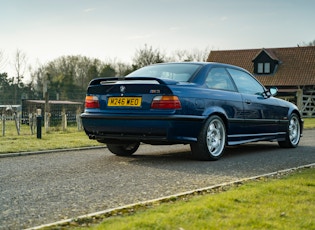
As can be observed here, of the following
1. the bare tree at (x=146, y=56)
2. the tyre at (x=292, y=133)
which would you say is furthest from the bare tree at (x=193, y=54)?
the tyre at (x=292, y=133)

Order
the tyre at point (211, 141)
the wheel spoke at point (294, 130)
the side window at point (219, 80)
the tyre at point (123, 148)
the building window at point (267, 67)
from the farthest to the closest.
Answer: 1. the building window at point (267, 67)
2. the wheel spoke at point (294, 130)
3. the tyre at point (123, 148)
4. the side window at point (219, 80)
5. the tyre at point (211, 141)

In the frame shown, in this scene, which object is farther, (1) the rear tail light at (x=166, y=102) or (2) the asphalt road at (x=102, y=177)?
(1) the rear tail light at (x=166, y=102)

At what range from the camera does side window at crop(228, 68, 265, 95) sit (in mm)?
8039

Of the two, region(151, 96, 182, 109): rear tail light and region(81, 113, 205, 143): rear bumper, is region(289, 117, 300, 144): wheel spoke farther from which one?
region(151, 96, 182, 109): rear tail light

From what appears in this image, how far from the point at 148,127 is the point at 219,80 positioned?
1786 mm

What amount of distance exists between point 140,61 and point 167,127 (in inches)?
1466

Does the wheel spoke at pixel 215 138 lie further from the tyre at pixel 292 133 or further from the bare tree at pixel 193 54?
the bare tree at pixel 193 54

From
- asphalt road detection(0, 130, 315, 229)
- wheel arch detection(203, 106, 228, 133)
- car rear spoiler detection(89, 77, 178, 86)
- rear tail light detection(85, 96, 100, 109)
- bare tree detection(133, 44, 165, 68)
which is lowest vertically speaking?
asphalt road detection(0, 130, 315, 229)

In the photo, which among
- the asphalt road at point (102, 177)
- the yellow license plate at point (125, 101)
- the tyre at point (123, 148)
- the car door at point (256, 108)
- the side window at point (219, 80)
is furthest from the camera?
the car door at point (256, 108)

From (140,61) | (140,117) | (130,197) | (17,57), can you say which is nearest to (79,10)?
(140,117)

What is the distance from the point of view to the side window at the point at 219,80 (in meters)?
7.31

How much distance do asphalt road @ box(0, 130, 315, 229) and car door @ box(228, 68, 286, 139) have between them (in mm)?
454

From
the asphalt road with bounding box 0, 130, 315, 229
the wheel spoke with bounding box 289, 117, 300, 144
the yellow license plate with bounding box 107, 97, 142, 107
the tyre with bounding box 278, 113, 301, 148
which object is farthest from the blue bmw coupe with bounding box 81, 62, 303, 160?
the wheel spoke with bounding box 289, 117, 300, 144

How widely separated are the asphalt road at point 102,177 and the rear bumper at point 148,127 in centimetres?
41
